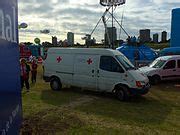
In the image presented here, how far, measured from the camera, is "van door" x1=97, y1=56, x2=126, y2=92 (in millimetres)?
14180

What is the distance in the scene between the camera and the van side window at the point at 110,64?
14.3 metres

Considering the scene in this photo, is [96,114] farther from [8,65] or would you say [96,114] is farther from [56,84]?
[8,65]

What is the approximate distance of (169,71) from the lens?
68.4 feet

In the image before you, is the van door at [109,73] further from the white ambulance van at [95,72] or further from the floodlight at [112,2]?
the floodlight at [112,2]

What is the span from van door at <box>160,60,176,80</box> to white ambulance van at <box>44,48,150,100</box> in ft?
20.6

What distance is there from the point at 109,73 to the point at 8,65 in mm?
12697

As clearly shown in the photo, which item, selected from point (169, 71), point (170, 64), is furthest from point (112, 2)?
point (169, 71)

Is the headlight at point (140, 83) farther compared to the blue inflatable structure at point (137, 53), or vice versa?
the blue inflatable structure at point (137, 53)

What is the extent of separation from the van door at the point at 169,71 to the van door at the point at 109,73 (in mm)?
6823

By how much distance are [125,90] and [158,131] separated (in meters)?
4.90

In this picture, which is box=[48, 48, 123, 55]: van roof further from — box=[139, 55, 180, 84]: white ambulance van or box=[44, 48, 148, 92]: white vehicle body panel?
box=[139, 55, 180, 84]: white ambulance van

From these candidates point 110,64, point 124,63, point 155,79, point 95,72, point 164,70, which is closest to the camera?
point 124,63

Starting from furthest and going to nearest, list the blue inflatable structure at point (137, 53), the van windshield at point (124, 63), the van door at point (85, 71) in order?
the blue inflatable structure at point (137, 53)
the van door at point (85, 71)
the van windshield at point (124, 63)

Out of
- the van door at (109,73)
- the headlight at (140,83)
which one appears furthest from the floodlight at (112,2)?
the headlight at (140,83)
